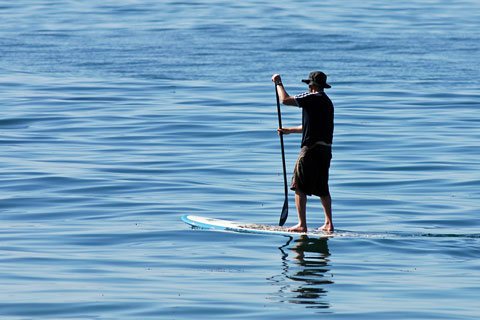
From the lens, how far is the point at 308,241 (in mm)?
10984

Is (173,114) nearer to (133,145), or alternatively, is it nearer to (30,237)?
(133,145)

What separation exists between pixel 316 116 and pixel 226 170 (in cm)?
488

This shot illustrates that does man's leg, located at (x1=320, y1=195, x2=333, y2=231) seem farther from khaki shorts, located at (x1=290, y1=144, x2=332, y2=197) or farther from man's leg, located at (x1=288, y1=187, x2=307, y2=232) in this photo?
man's leg, located at (x1=288, y1=187, x2=307, y2=232)

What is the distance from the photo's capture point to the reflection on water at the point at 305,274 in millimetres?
8578

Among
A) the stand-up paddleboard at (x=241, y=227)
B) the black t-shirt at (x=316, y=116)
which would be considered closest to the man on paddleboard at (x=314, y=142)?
the black t-shirt at (x=316, y=116)

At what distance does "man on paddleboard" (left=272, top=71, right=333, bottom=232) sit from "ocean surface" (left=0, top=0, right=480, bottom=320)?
521 millimetres

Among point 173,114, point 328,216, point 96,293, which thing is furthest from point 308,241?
point 173,114

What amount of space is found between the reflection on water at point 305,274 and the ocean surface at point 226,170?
32 mm

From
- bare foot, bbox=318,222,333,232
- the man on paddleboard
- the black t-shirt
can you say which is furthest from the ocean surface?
the black t-shirt

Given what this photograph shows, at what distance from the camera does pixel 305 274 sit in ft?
31.1

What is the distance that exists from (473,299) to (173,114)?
13501 mm

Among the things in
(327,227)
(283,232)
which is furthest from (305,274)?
(327,227)

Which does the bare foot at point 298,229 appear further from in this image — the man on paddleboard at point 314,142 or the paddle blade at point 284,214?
the paddle blade at point 284,214

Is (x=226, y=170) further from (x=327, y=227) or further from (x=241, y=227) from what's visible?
(x=327, y=227)
